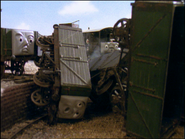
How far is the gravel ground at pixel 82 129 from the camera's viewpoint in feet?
21.2

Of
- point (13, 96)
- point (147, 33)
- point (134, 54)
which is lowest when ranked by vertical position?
point (13, 96)

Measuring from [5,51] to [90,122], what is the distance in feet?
14.6

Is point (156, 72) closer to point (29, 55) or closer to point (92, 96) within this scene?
point (92, 96)

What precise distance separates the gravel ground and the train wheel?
820 mm

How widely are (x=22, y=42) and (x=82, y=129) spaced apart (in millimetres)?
4538

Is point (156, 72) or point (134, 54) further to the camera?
point (134, 54)

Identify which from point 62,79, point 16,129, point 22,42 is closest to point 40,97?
point 62,79

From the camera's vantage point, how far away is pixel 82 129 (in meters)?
7.14

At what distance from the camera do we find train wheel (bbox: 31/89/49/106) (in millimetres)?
7375

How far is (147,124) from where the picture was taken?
5562mm

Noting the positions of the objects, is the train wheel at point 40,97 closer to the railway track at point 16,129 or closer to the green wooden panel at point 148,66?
the railway track at point 16,129

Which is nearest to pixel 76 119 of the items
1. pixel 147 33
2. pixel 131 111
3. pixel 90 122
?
pixel 90 122

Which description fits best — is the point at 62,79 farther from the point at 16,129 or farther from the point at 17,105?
the point at 16,129

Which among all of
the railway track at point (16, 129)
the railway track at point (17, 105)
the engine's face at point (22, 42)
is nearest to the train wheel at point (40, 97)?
the railway track at point (17, 105)
